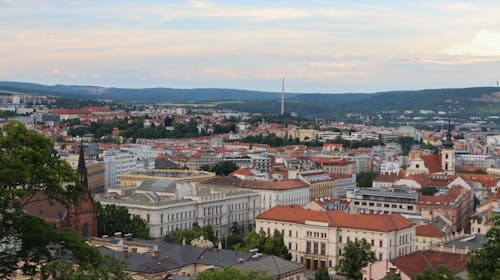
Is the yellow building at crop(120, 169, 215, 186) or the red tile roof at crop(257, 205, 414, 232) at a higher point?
the red tile roof at crop(257, 205, 414, 232)

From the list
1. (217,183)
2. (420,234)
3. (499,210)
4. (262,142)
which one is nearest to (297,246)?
(420,234)

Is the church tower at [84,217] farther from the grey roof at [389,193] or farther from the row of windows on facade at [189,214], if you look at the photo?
the grey roof at [389,193]

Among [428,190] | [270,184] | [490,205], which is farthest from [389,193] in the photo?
[270,184]

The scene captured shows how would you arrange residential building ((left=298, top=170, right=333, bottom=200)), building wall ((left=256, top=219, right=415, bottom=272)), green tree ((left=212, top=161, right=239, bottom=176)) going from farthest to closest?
1. green tree ((left=212, top=161, right=239, bottom=176))
2. residential building ((left=298, top=170, right=333, bottom=200))
3. building wall ((left=256, top=219, right=415, bottom=272))

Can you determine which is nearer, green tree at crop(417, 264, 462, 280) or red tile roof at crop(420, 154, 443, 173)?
green tree at crop(417, 264, 462, 280)

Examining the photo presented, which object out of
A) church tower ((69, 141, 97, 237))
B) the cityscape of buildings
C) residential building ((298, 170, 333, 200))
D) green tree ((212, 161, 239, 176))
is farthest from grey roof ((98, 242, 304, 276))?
green tree ((212, 161, 239, 176))

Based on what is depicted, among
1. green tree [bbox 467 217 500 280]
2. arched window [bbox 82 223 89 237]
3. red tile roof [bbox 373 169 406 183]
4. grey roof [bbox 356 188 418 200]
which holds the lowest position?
red tile roof [bbox 373 169 406 183]

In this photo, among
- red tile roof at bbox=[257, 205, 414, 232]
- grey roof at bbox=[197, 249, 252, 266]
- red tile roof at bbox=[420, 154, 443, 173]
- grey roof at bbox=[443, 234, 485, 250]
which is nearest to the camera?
grey roof at bbox=[197, 249, 252, 266]

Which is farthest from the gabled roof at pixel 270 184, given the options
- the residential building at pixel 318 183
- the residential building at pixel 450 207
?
the residential building at pixel 450 207

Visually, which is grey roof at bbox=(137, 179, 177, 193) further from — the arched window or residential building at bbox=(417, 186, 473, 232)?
residential building at bbox=(417, 186, 473, 232)
